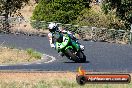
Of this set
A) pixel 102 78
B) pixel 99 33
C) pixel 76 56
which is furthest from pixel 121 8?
pixel 102 78

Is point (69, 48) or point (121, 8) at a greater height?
point (69, 48)

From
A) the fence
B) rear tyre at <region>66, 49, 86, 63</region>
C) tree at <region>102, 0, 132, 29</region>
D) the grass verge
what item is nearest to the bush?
the fence

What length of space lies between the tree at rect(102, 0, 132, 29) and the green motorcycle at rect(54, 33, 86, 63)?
1613 centimetres

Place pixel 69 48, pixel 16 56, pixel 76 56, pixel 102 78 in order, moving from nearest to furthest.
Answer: pixel 102 78 < pixel 76 56 < pixel 69 48 < pixel 16 56

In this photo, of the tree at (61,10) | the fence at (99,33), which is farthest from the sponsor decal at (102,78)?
the tree at (61,10)

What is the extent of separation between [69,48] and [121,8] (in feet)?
55.8

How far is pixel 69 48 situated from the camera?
2305 cm

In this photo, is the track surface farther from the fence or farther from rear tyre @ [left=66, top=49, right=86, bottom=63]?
the fence

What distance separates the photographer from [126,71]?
64.6ft

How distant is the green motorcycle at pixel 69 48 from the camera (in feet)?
75.3

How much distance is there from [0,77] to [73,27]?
24043 millimetres

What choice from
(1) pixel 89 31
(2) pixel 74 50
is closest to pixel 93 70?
(2) pixel 74 50

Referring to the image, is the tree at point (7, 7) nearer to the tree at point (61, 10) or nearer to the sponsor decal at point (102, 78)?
the tree at point (61, 10)

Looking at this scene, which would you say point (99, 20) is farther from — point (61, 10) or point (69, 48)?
point (69, 48)
